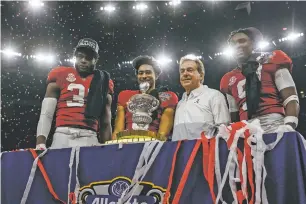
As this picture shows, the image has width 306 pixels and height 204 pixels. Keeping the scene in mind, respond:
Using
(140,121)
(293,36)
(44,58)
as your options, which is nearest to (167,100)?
(140,121)

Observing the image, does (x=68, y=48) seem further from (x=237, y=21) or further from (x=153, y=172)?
(x=153, y=172)

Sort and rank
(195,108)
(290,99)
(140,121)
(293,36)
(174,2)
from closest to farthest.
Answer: (140,121) < (290,99) < (195,108) < (293,36) < (174,2)

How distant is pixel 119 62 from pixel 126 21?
1.05 metres

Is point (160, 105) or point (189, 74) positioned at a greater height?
point (189, 74)

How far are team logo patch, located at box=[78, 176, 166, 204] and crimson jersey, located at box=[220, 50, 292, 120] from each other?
95 cm

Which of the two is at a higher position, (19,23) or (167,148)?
(19,23)

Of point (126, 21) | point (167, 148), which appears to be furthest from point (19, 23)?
point (167, 148)

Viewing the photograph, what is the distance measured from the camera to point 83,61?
2.40m

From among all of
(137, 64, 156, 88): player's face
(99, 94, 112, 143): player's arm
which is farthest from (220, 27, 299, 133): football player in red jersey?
(99, 94, 112, 143): player's arm

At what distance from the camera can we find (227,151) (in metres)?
1.22

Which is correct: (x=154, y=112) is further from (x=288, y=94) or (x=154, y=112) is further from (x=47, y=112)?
(x=288, y=94)

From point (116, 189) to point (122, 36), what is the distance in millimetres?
6569

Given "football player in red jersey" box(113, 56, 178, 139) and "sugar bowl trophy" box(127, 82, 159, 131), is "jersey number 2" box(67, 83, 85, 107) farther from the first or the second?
"sugar bowl trophy" box(127, 82, 159, 131)

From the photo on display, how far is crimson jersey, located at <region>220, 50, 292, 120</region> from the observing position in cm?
203
